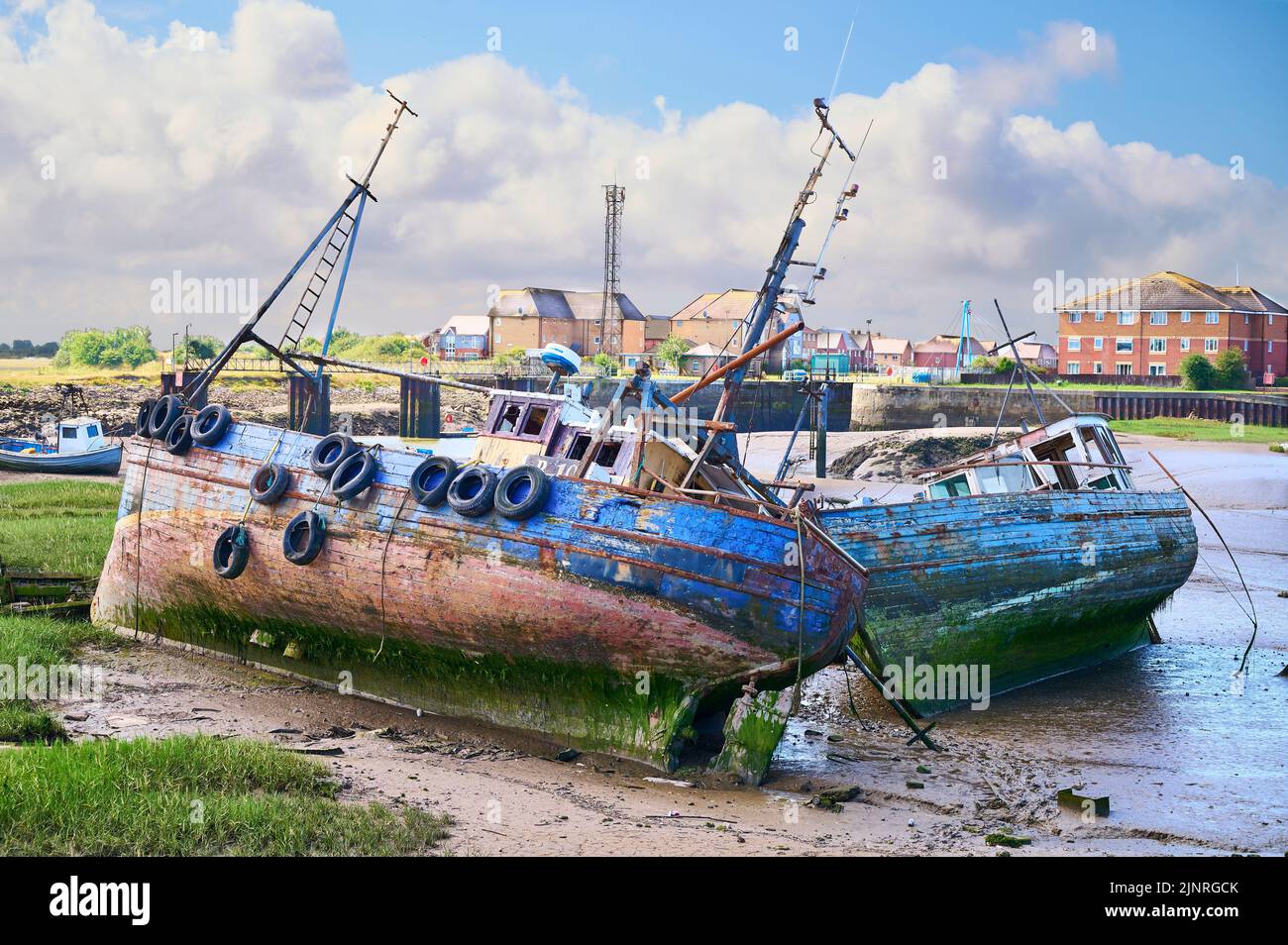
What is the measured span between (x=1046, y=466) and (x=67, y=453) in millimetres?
29676

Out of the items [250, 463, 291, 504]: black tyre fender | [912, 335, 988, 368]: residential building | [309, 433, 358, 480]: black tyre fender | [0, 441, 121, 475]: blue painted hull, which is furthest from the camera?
[912, 335, 988, 368]: residential building

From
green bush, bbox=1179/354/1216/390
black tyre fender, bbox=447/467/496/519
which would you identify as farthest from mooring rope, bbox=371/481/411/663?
green bush, bbox=1179/354/1216/390

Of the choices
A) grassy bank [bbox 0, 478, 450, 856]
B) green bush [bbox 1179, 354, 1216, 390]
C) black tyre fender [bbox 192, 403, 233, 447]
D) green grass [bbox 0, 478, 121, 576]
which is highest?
green bush [bbox 1179, 354, 1216, 390]

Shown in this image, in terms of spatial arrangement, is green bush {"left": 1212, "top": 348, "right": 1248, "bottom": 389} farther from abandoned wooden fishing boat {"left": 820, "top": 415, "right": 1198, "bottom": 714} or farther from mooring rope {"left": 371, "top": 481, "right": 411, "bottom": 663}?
mooring rope {"left": 371, "top": 481, "right": 411, "bottom": 663}

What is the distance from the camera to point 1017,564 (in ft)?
60.0

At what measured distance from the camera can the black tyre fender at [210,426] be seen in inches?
714

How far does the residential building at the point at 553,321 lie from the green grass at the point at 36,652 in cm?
7671

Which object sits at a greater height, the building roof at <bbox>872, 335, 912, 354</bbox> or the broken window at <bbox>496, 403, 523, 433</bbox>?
the building roof at <bbox>872, 335, 912, 354</bbox>

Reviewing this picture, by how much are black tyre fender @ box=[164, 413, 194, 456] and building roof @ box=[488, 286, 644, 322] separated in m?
77.3

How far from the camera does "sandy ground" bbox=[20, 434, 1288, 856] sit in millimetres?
11242

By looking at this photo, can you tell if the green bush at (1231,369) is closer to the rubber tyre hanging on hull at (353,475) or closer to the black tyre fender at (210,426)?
the black tyre fender at (210,426)

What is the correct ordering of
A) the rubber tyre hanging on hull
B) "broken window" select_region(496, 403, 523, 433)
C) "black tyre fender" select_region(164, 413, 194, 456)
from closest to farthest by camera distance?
the rubber tyre hanging on hull < "broken window" select_region(496, 403, 523, 433) < "black tyre fender" select_region(164, 413, 194, 456)

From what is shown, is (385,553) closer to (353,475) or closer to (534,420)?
(353,475)

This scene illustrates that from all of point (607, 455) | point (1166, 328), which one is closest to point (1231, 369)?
point (1166, 328)
